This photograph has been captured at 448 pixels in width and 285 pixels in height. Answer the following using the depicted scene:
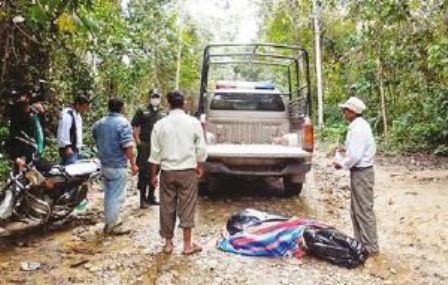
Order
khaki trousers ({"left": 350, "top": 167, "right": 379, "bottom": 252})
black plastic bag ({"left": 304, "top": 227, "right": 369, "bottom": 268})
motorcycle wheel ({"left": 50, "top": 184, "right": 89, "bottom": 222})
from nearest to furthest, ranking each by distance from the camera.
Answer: black plastic bag ({"left": 304, "top": 227, "right": 369, "bottom": 268}) < khaki trousers ({"left": 350, "top": 167, "right": 379, "bottom": 252}) < motorcycle wheel ({"left": 50, "top": 184, "right": 89, "bottom": 222})

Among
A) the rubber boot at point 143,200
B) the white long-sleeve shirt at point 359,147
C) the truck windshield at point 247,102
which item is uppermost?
the truck windshield at point 247,102

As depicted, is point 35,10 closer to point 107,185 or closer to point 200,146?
point 200,146

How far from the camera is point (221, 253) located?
5.78 meters

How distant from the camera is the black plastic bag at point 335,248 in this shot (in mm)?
5449

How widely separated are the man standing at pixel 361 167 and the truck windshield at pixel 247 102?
3748mm

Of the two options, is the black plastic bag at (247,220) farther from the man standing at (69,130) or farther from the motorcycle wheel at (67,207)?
the man standing at (69,130)

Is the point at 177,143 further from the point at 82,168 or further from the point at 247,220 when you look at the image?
the point at 82,168

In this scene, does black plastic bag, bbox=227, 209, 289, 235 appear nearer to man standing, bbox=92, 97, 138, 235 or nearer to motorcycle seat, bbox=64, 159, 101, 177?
man standing, bbox=92, 97, 138, 235

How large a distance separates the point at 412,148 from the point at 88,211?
9.69 metres

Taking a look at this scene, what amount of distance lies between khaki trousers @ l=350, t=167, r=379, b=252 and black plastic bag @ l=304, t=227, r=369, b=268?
0.19m

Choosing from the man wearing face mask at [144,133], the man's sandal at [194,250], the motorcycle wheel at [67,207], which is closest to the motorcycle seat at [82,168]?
the motorcycle wheel at [67,207]

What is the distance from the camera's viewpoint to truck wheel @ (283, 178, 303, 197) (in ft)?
28.2

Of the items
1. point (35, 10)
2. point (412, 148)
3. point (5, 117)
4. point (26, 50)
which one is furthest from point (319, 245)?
point (412, 148)

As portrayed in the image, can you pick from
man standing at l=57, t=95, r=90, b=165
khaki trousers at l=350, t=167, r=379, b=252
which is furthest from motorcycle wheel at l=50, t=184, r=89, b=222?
khaki trousers at l=350, t=167, r=379, b=252
